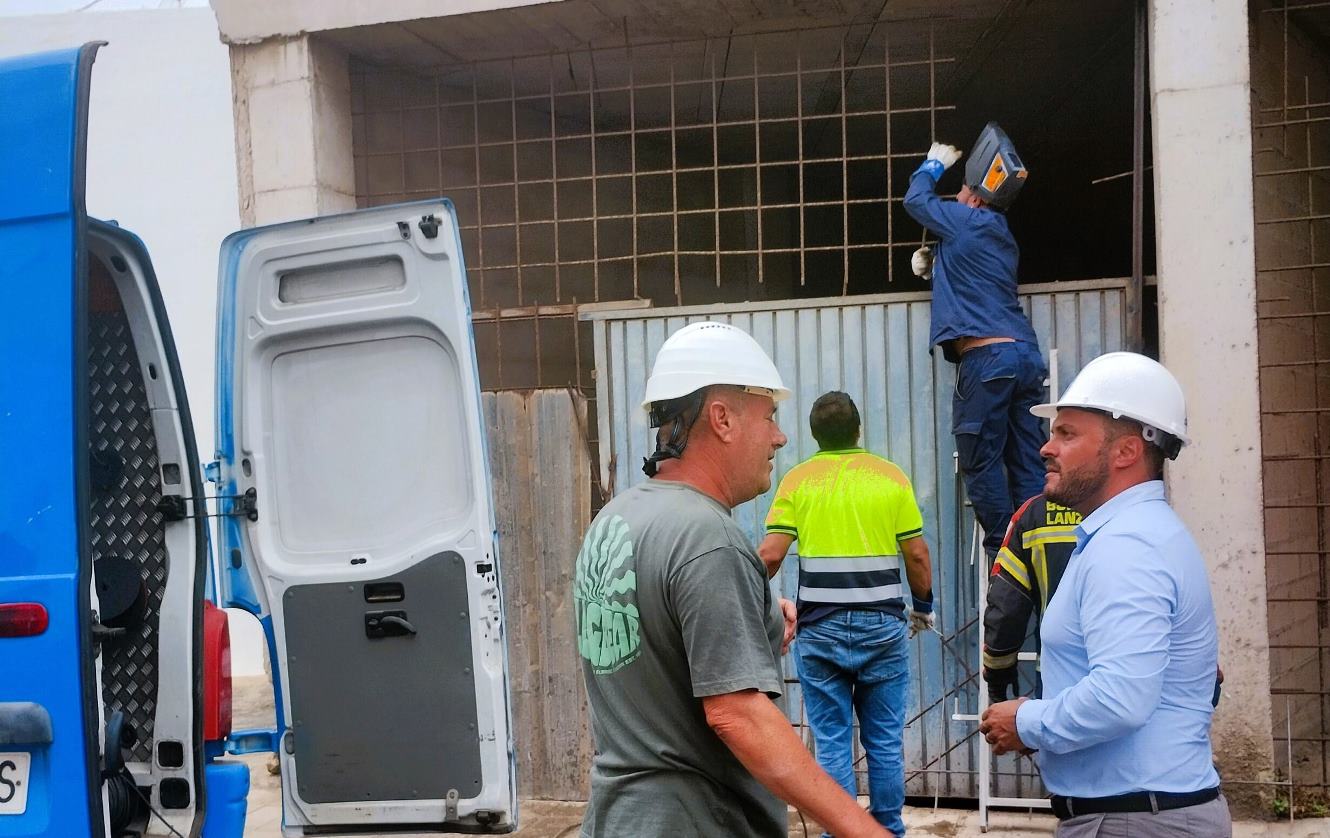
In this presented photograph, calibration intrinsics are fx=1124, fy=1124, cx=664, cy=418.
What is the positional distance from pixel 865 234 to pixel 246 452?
850 centimetres

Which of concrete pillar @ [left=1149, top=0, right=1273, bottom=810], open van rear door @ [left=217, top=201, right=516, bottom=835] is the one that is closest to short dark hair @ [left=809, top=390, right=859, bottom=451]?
concrete pillar @ [left=1149, top=0, right=1273, bottom=810]

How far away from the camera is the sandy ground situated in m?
4.80

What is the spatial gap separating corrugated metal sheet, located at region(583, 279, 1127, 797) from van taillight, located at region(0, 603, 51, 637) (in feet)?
10.8

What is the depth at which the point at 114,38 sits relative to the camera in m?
7.29

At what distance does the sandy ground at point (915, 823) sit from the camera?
480 cm

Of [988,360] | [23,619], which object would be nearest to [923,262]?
[988,360]

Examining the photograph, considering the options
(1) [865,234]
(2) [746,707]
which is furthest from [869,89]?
(2) [746,707]

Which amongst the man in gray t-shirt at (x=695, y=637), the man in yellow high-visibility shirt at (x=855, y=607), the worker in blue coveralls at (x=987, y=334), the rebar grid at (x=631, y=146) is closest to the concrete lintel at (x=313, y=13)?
the rebar grid at (x=631, y=146)

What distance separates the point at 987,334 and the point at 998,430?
1.40ft

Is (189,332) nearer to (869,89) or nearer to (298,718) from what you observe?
(298,718)

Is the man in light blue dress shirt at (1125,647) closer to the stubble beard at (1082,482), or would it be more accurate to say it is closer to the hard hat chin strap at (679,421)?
the stubble beard at (1082,482)

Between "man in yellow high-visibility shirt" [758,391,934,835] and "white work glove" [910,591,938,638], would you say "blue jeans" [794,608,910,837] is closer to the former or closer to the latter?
"man in yellow high-visibility shirt" [758,391,934,835]

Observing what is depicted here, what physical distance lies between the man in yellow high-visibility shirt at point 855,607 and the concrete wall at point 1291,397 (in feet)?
6.03

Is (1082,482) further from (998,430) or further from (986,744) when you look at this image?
(986,744)
